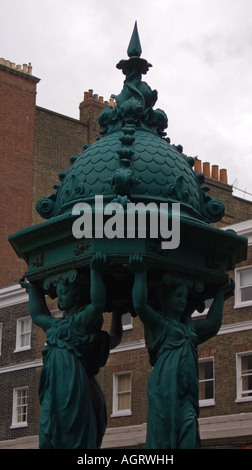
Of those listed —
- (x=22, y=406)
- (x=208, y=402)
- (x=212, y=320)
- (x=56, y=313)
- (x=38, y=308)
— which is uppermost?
(x=56, y=313)

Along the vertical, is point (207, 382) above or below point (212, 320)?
above

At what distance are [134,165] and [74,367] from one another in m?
1.80

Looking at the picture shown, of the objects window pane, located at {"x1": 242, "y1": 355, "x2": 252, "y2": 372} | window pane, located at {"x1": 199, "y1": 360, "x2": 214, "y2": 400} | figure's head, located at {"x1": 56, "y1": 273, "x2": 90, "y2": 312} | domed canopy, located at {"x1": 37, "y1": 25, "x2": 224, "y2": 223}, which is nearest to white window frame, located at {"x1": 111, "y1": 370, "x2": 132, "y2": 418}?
window pane, located at {"x1": 199, "y1": 360, "x2": 214, "y2": 400}

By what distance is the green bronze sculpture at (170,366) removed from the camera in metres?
7.47

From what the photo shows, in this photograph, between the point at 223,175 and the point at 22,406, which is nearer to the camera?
the point at 22,406

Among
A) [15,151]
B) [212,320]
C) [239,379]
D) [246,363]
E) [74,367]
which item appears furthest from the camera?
[15,151]

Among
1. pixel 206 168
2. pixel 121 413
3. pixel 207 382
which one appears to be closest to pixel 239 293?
pixel 207 382

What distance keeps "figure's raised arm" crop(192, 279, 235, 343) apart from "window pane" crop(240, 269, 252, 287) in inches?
978

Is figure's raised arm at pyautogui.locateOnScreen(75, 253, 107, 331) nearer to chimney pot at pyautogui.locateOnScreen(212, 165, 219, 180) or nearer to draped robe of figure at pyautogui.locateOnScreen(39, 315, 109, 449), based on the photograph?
draped robe of figure at pyautogui.locateOnScreen(39, 315, 109, 449)

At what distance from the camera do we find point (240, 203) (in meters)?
51.3

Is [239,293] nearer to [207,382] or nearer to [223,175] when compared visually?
[207,382]

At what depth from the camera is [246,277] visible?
109ft

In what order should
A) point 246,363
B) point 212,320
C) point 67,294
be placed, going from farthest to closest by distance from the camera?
point 246,363
point 212,320
point 67,294
